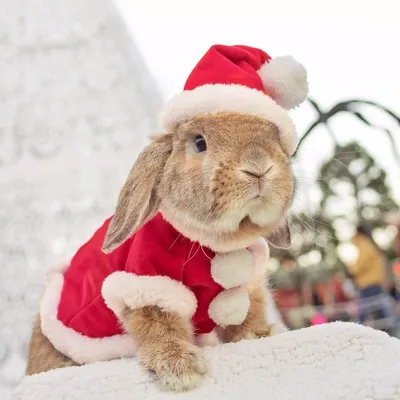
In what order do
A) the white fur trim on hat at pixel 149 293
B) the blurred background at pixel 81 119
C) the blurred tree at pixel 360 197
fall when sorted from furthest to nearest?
the blurred tree at pixel 360 197, the blurred background at pixel 81 119, the white fur trim on hat at pixel 149 293

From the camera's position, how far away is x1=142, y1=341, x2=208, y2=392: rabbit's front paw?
1.80ft

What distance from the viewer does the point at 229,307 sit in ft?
2.20

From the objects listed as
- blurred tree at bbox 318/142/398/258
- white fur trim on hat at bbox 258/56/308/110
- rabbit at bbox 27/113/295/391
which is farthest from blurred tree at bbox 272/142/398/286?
rabbit at bbox 27/113/295/391

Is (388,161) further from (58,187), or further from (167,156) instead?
(167,156)

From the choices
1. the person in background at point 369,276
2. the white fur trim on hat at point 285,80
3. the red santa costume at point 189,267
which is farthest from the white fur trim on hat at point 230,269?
the person in background at point 369,276

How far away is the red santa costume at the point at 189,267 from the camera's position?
647 millimetres

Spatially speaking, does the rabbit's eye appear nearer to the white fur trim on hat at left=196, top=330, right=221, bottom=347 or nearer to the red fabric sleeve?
the red fabric sleeve

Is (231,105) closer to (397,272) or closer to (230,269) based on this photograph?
(230,269)

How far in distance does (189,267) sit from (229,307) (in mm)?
80

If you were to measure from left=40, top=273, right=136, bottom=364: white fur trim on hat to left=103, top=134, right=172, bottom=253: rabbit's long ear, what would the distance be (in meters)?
0.16

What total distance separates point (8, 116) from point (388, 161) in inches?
60.8

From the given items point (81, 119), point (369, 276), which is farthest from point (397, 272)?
point (81, 119)

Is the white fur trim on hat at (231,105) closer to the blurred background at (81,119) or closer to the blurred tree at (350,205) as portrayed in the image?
the blurred background at (81,119)

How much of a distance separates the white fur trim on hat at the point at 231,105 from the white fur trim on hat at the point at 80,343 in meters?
0.33
